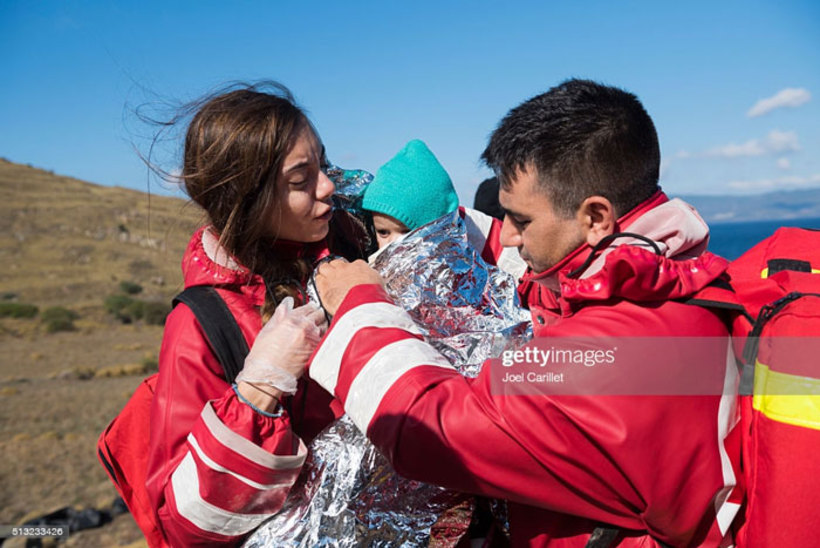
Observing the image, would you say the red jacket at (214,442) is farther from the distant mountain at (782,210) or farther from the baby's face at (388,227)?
the distant mountain at (782,210)

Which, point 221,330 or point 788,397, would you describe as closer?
point 788,397

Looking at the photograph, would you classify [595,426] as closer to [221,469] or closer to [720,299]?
[720,299]

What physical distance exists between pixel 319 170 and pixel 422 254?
0.61 m

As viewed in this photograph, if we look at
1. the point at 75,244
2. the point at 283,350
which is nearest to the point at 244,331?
the point at 283,350

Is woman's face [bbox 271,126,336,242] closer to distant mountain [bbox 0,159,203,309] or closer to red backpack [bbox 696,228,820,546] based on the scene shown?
red backpack [bbox 696,228,820,546]

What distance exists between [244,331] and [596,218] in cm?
129

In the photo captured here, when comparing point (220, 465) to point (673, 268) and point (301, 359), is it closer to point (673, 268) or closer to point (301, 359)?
point (301, 359)

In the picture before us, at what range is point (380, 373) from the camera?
5.79 feet

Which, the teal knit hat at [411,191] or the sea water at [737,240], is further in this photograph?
the sea water at [737,240]

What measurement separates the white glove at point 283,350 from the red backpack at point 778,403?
1224mm

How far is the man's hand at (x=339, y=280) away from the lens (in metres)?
2.14

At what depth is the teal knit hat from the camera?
290 cm

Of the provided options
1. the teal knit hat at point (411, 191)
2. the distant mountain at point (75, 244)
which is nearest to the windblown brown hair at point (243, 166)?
the teal knit hat at point (411, 191)

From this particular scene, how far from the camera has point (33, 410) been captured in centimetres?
1260
